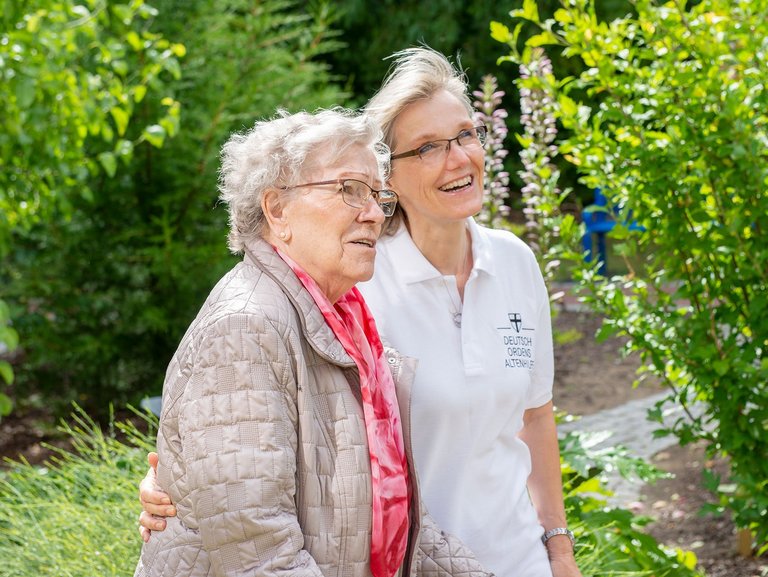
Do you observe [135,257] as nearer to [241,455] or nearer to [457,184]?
[457,184]

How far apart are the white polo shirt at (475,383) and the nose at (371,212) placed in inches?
18.6

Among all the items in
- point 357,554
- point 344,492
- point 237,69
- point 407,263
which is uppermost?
point 237,69

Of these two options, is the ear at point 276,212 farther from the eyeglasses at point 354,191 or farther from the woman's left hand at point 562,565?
the woman's left hand at point 562,565

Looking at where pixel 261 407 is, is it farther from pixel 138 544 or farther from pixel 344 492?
pixel 138 544

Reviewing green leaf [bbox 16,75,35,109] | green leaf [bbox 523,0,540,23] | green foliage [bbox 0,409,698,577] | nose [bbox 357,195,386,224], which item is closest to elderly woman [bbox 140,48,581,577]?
nose [bbox 357,195,386,224]

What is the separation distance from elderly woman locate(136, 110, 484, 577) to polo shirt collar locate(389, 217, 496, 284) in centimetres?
36

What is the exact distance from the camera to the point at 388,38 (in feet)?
44.0

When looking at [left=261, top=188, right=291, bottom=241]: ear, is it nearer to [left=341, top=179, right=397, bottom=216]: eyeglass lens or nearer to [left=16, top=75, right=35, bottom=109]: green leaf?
[left=341, top=179, right=397, bottom=216]: eyeglass lens

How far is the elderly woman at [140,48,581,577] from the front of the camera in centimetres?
243

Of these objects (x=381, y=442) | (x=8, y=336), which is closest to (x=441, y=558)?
(x=381, y=442)

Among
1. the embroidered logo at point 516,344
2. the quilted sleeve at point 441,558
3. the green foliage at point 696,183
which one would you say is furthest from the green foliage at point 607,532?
the quilted sleeve at point 441,558

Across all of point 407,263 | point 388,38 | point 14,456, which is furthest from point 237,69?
point 388,38

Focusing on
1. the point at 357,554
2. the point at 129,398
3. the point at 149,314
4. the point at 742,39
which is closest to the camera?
the point at 357,554

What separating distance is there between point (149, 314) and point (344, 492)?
4164 mm
